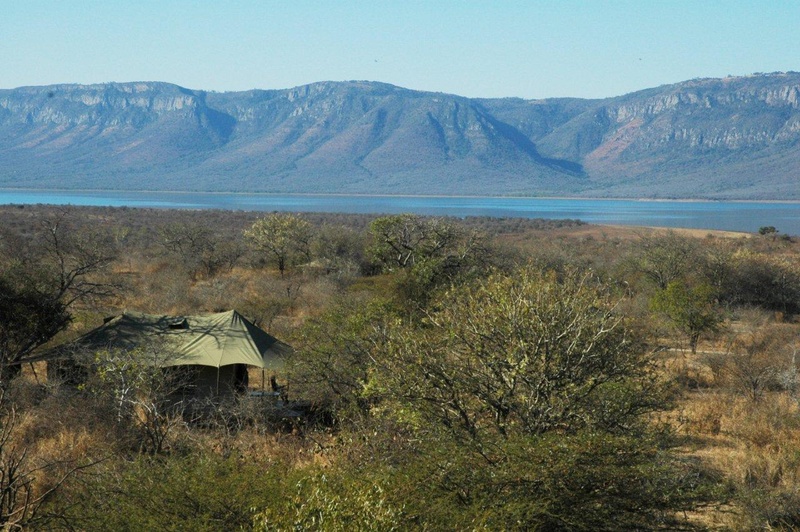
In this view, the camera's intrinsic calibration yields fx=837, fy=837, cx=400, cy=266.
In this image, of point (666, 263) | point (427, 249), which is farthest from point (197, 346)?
point (666, 263)

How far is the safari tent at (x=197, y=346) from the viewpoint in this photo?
766 inches

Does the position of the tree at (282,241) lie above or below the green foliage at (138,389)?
below

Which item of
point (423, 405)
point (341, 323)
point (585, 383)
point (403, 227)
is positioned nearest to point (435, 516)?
point (423, 405)

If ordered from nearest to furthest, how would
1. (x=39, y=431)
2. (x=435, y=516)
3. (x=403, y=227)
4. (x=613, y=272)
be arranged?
(x=435, y=516) < (x=39, y=431) < (x=403, y=227) < (x=613, y=272)

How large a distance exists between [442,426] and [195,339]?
10550mm

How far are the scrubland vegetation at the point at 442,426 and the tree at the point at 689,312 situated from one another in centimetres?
8

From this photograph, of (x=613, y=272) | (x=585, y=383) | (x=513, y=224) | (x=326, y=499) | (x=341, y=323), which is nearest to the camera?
(x=326, y=499)

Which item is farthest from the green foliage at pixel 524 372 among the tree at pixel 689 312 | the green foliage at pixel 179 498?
the tree at pixel 689 312

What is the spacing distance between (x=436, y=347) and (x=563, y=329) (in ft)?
6.40

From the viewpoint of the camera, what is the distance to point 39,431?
50.3 ft

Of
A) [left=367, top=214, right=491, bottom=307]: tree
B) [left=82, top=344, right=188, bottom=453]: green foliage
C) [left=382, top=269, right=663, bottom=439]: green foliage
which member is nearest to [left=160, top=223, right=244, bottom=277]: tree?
[left=367, top=214, right=491, bottom=307]: tree

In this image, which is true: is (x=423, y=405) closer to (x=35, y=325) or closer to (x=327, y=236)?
(x=35, y=325)

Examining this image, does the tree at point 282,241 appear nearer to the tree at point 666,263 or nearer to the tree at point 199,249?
the tree at point 199,249

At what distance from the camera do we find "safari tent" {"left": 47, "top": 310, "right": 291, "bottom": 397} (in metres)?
19.5
